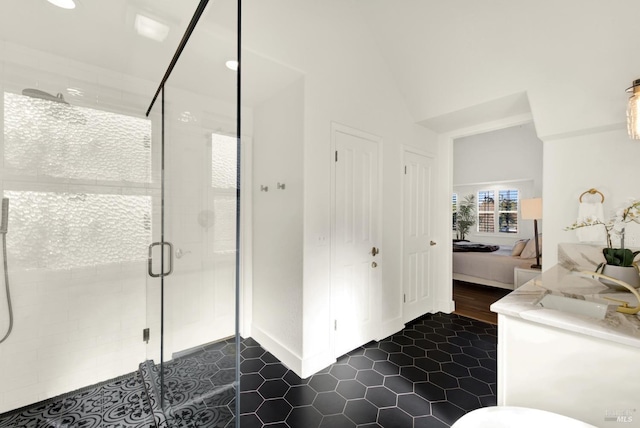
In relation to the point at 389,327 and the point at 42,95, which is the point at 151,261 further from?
the point at 389,327

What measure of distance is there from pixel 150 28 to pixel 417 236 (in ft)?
10.3

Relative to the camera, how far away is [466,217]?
272 inches

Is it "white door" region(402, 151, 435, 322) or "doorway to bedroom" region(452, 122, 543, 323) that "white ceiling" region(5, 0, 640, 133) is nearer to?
"white door" region(402, 151, 435, 322)

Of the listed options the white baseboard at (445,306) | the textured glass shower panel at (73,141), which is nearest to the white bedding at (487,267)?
the white baseboard at (445,306)

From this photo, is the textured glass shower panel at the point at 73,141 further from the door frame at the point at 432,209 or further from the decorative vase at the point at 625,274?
the decorative vase at the point at 625,274

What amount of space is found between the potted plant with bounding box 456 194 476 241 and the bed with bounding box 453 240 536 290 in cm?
193

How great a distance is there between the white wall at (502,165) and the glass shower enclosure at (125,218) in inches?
250

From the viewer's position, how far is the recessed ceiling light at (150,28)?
1.69 m

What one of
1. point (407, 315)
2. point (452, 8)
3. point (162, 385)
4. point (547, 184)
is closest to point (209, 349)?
point (162, 385)

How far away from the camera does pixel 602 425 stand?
1016 millimetres

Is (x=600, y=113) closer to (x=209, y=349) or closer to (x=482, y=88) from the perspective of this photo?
(x=482, y=88)

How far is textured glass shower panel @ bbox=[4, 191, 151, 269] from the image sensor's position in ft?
5.61

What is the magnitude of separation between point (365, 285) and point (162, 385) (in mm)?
1784

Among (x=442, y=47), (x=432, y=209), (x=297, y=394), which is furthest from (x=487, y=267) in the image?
(x=297, y=394)
